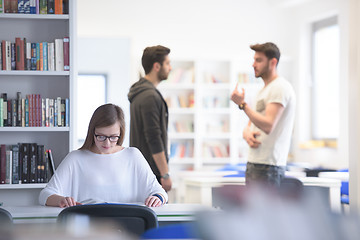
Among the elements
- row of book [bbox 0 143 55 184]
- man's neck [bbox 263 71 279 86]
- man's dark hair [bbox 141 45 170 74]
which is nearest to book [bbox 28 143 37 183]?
row of book [bbox 0 143 55 184]

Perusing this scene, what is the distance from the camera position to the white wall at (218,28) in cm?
960

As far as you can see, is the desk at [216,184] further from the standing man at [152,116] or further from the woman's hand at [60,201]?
the woman's hand at [60,201]

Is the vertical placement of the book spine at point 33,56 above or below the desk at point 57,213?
above

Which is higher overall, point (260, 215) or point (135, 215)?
point (260, 215)

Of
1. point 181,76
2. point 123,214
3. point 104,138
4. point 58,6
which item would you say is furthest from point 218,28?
point 123,214

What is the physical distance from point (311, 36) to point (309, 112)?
1.25m

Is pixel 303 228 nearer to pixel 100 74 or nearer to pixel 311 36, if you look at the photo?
pixel 100 74

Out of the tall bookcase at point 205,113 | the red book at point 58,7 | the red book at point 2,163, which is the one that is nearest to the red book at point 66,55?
the red book at point 58,7

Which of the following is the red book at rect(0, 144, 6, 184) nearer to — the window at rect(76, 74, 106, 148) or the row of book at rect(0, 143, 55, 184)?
the row of book at rect(0, 143, 55, 184)

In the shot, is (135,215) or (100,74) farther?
(100,74)

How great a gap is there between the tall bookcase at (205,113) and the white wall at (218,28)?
24cm

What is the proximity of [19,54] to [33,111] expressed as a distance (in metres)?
0.40

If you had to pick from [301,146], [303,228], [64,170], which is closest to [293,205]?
[303,228]

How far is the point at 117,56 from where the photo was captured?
9.14m
